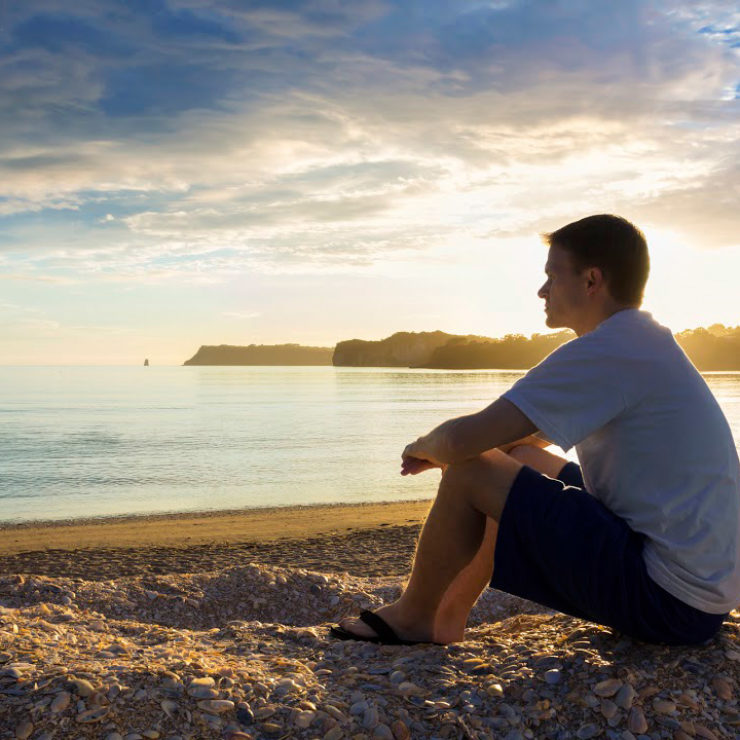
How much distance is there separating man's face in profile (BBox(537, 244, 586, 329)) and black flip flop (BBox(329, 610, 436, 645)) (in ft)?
4.88

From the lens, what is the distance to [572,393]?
241cm

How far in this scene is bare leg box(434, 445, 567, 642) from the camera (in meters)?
3.04

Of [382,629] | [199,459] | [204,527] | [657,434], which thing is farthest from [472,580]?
[199,459]

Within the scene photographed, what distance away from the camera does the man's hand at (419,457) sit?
2792 mm

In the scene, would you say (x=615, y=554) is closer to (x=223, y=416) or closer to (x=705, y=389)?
(x=705, y=389)

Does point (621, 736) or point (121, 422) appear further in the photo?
point (121, 422)

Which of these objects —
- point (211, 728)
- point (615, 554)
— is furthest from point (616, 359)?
point (211, 728)

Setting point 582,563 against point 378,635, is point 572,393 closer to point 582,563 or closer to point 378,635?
point 582,563

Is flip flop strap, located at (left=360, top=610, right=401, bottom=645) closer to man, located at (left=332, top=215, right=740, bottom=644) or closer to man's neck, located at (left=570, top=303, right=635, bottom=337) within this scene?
man, located at (left=332, top=215, right=740, bottom=644)

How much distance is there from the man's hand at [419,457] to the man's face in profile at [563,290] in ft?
2.22

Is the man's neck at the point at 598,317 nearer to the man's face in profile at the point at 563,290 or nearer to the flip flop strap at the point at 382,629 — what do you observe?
the man's face in profile at the point at 563,290

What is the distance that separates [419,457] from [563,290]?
82cm

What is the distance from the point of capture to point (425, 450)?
279cm

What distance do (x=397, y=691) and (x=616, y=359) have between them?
4.81ft
